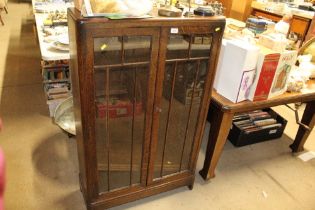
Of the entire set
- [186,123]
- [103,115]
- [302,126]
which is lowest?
[302,126]

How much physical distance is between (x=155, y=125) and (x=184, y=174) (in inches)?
19.3

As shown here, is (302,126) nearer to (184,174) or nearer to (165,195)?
(184,174)

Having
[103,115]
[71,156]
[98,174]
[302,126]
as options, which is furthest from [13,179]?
[302,126]

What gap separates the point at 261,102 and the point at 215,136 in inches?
13.2

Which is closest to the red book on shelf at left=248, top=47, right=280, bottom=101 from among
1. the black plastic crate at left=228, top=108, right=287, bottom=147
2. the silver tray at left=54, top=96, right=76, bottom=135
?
the black plastic crate at left=228, top=108, right=287, bottom=147

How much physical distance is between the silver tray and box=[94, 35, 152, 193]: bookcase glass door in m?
0.70

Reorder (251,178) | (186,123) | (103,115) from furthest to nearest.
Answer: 1. (251,178)
2. (186,123)
3. (103,115)

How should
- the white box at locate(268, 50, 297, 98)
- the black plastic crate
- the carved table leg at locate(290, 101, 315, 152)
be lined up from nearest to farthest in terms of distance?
the white box at locate(268, 50, 297, 98), the carved table leg at locate(290, 101, 315, 152), the black plastic crate

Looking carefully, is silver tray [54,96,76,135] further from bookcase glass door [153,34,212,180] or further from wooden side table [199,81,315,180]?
wooden side table [199,81,315,180]

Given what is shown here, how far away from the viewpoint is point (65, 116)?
2.16 metres

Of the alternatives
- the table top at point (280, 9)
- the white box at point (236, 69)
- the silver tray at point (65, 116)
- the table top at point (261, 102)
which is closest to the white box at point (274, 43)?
the white box at point (236, 69)

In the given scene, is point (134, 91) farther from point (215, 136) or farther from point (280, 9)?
point (280, 9)

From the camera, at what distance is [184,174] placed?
1.64 meters

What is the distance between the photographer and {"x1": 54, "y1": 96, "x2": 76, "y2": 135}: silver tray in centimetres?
202
